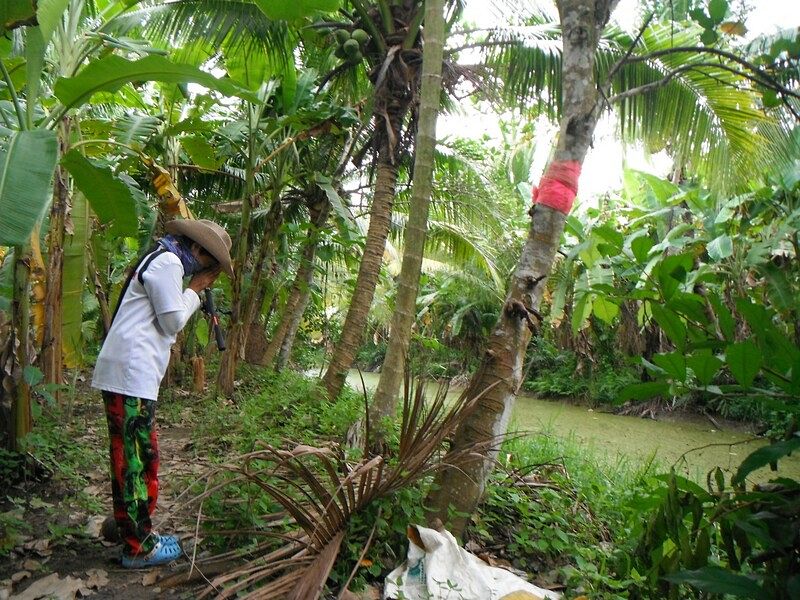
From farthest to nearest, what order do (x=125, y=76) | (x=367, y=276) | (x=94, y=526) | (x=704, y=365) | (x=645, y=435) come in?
(x=645, y=435) → (x=367, y=276) → (x=94, y=526) → (x=125, y=76) → (x=704, y=365)

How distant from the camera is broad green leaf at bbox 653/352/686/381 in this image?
1.39 m

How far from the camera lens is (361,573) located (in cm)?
222

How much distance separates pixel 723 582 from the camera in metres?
1.24

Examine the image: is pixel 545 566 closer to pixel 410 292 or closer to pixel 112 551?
pixel 410 292

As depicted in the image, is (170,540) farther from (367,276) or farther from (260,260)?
(260,260)

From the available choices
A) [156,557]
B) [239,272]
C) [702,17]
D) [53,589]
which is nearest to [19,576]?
[53,589]

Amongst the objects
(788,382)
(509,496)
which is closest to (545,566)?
(509,496)

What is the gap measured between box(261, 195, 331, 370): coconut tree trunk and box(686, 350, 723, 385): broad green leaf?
551 cm

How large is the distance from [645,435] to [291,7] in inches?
279

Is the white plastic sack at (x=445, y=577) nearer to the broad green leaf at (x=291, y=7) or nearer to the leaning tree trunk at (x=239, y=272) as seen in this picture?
the broad green leaf at (x=291, y=7)

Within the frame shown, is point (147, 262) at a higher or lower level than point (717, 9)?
lower

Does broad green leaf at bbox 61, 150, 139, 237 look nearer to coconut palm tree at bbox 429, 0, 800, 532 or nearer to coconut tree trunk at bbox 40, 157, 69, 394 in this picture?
coconut tree trunk at bbox 40, 157, 69, 394

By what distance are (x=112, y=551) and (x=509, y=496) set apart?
1835 mm

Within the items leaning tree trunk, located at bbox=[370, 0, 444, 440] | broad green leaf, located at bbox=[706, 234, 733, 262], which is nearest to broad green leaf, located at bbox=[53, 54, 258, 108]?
leaning tree trunk, located at bbox=[370, 0, 444, 440]
